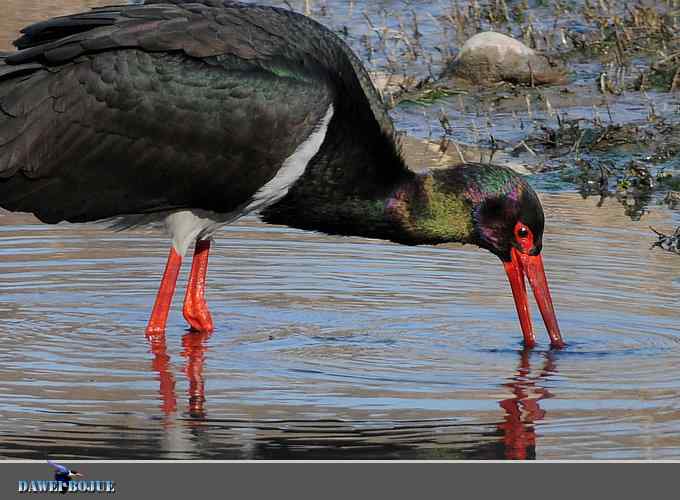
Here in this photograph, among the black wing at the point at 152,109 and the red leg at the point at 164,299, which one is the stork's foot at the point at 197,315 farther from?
the black wing at the point at 152,109

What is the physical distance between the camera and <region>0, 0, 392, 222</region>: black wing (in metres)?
6.84

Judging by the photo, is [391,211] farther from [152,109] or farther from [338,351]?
[152,109]

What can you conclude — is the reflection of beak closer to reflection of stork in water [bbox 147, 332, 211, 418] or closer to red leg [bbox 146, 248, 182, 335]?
reflection of stork in water [bbox 147, 332, 211, 418]

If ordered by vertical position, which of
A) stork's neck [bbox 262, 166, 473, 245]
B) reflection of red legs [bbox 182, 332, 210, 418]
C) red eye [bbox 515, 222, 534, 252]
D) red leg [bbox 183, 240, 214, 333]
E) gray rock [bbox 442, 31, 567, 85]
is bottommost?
reflection of red legs [bbox 182, 332, 210, 418]

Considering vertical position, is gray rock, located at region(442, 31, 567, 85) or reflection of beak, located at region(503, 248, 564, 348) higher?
gray rock, located at region(442, 31, 567, 85)

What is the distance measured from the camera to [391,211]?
7.18 m

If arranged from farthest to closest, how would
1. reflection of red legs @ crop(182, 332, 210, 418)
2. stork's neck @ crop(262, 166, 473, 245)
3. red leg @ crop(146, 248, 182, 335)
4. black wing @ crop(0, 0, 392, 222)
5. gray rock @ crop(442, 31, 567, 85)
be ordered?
1. gray rock @ crop(442, 31, 567, 85)
2. red leg @ crop(146, 248, 182, 335)
3. stork's neck @ crop(262, 166, 473, 245)
4. black wing @ crop(0, 0, 392, 222)
5. reflection of red legs @ crop(182, 332, 210, 418)

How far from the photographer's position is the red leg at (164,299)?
23.8 ft

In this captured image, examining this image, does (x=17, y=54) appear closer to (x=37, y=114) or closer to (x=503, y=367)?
(x=37, y=114)

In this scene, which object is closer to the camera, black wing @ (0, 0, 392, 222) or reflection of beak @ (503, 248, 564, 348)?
black wing @ (0, 0, 392, 222)

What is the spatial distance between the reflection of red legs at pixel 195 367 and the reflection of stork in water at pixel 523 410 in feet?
3.76
